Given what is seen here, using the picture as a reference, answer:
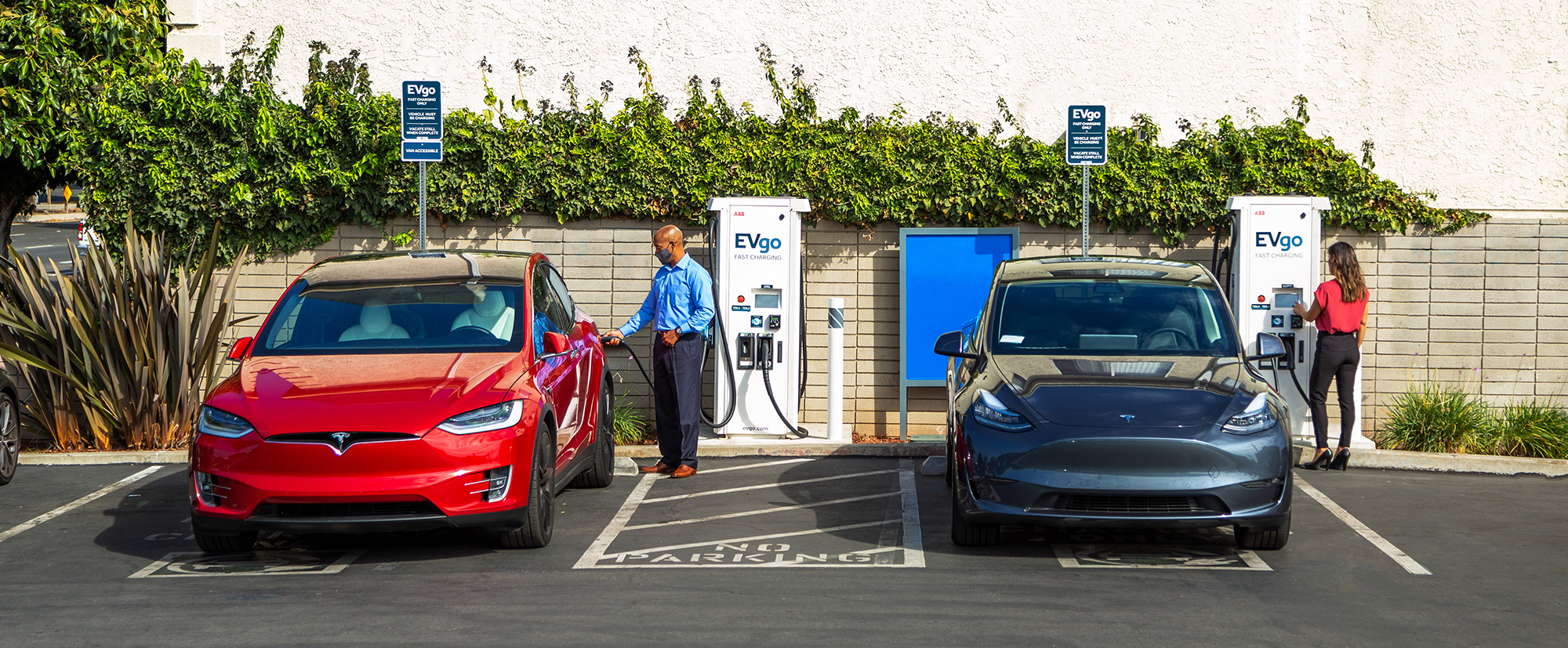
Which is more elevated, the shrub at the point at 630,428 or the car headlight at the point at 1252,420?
the car headlight at the point at 1252,420

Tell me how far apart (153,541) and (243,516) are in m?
1.37

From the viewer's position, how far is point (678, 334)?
360 inches

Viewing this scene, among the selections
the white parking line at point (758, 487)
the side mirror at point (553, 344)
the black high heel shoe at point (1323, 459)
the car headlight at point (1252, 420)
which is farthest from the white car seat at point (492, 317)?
the black high heel shoe at point (1323, 459)

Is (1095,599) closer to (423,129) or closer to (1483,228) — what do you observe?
(423,129)

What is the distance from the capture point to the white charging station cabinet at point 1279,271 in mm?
10180

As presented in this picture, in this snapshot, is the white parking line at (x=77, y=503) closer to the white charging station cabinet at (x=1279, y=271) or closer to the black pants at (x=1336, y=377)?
the white charging station cabinet at (x=1279, y=271)

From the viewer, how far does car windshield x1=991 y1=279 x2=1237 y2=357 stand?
7566 millimetres

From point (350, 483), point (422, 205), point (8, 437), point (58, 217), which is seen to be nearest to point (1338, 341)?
point (422, 205)

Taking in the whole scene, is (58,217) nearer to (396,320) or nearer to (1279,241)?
(396,320)

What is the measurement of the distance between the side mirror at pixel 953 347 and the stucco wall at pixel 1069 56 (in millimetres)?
4551

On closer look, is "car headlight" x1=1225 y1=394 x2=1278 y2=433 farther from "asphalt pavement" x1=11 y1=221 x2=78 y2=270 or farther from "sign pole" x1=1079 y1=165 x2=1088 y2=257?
"asphalt pavement" x1=11 y1=221 x2=78 y2=270

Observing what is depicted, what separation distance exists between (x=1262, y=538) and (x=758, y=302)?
4.68 metres

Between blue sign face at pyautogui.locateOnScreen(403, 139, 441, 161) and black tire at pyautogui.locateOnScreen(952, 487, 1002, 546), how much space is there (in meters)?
5.14

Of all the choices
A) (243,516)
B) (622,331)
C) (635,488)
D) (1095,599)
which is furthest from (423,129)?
(1095,599)
